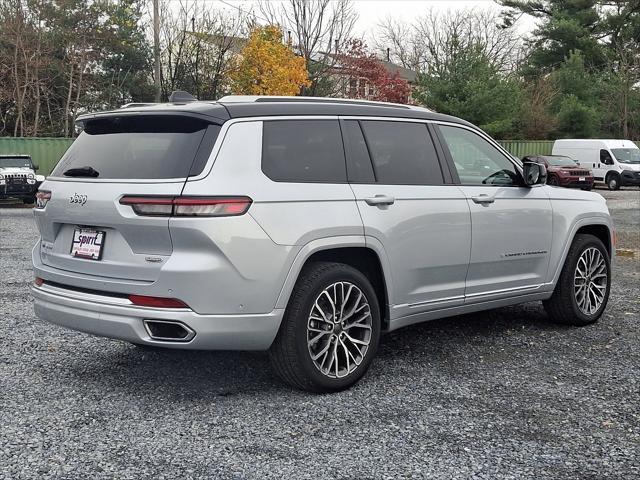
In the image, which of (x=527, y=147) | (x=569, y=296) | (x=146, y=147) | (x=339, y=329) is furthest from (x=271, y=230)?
(x=527, y=147)

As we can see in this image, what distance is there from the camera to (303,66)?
3219cm

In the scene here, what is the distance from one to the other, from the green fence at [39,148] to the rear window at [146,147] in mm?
23073

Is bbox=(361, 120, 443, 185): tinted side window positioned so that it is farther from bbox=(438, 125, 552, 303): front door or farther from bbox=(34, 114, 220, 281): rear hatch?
bbox=(34, 114, 220, 281): rear hatch

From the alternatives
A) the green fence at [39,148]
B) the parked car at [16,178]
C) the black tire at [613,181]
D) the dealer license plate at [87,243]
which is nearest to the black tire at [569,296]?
the dealer license plate at [87,243]

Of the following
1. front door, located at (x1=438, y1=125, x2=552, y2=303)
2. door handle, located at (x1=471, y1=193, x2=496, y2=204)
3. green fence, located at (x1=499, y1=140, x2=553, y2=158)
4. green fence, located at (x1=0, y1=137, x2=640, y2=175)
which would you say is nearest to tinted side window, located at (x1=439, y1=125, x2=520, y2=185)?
front door, located at (x1=438, y1=125, x2=552, y2=303)

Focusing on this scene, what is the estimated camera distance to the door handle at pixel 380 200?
4.70m

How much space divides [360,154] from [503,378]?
1.77 meters

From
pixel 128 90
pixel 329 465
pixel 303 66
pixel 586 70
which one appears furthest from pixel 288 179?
pixel 586 70

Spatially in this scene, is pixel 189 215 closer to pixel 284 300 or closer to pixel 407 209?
pixel 284 300

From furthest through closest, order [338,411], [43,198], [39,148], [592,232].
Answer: [39,148], [592,232], [43,198], [338,411]

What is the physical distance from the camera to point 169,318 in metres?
3.99

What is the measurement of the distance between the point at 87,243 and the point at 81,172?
0.48 meters

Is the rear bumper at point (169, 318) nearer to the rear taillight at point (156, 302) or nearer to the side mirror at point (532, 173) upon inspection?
the rear taillight at point (156, 302)

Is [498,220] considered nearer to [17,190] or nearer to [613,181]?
[17,190]
